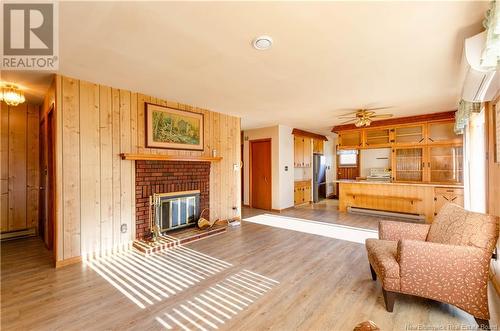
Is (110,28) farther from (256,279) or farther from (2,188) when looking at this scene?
(2,188)

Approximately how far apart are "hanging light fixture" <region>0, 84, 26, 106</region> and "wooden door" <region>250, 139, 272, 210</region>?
5090 millimetres

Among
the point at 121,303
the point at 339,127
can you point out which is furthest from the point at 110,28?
the point at 339,127

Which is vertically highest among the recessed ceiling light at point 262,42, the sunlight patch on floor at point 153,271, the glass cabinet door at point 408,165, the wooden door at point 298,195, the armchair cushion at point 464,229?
the recessed ceiling light at point 262,42

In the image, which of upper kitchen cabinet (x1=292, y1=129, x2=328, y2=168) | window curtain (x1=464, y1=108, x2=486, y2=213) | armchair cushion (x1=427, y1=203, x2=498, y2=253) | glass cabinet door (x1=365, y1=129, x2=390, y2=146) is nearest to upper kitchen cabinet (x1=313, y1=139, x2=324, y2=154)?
upper kitchen cabinet (x1=292, y1=129, x2=328, y2=168)

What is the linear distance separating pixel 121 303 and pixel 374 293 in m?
2.41

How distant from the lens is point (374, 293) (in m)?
2.21

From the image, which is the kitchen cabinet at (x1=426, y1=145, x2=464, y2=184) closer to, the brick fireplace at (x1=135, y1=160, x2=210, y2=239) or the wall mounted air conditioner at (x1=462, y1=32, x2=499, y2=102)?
the wall mounted air conditioner at (x1=462, y1=32, x2=499, y2=102)

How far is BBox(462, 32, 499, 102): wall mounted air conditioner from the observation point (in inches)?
72.6

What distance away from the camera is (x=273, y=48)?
2234 millimetres

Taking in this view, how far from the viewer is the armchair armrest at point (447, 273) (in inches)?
67.0

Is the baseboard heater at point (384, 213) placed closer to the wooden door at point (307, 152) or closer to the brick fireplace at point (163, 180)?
the wooden door at point (307, 152)

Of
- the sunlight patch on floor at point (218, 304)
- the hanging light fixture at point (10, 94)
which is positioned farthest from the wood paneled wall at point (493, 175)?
the hanging light fixture at point (10, 94)

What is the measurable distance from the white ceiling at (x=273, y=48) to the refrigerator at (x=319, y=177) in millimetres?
4325

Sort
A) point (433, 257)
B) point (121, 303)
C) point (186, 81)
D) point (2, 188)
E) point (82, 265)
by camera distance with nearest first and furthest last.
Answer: point (433, 257) → point (121, 303) → point (82, 265) → point (186, 81) → point (2, 188)
